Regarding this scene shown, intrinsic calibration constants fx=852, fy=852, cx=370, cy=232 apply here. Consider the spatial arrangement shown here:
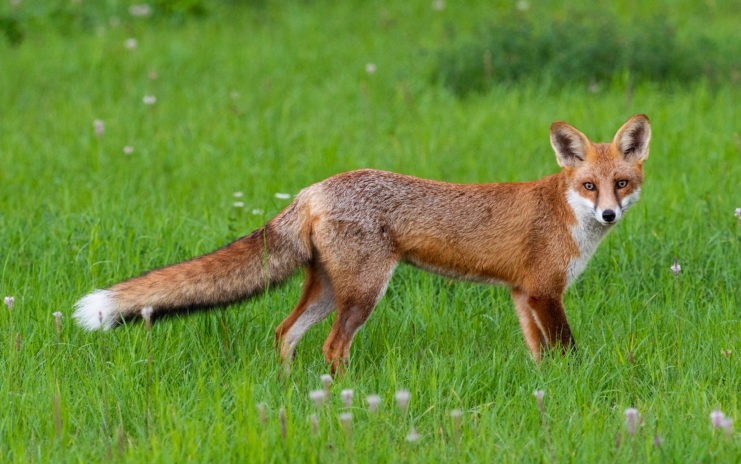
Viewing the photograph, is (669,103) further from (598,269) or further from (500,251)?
(500,251)

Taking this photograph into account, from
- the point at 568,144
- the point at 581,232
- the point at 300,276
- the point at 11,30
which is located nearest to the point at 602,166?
the point at 568,144

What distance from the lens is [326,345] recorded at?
4.89 metres

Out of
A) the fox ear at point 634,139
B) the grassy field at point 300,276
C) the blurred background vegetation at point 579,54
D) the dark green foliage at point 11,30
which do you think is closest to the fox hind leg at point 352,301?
the grassy field at point 300,276

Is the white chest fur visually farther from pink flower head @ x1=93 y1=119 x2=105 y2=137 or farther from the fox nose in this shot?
pink flower head @ x1=93 y1=119 x2=105 y2=137

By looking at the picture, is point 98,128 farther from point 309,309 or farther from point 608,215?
point 608,215

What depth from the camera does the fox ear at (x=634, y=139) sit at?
5133mm

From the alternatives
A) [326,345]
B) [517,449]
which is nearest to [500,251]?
[326,345]

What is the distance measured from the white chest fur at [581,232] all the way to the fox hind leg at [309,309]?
57.7 inches

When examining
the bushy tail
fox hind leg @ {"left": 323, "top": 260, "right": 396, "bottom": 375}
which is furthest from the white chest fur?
the bushy tail

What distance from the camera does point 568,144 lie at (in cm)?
527

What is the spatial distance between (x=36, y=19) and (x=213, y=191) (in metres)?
7.30

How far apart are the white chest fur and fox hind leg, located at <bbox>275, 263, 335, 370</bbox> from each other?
1.46m

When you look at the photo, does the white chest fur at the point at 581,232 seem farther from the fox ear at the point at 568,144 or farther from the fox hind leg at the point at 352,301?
the fox hind leg at the point at 352,301

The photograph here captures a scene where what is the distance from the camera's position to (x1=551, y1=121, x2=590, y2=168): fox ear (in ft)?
17.0
